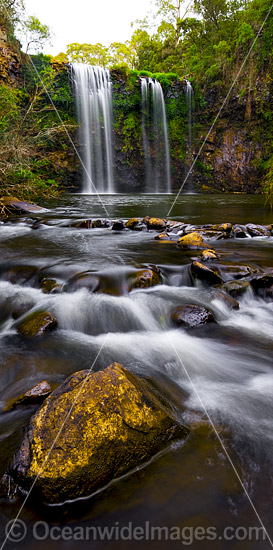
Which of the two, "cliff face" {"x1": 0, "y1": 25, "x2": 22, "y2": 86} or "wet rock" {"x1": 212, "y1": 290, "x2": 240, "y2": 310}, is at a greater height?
"cliff face" {"x1": 0, "y1": 25, "x2": 22, "y2": 86}

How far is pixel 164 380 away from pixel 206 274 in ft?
6.34

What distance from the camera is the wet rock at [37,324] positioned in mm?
2802

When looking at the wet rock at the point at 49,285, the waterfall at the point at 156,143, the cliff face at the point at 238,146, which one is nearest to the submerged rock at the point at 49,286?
the wet rock at the point at 49,285

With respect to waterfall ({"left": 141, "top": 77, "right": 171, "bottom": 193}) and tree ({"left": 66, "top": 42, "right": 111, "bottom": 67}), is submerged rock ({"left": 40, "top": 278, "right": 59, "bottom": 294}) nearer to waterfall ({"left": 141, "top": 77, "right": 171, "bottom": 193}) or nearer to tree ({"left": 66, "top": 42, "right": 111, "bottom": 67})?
waterfall ({"left": 141, "top": 77, "right": 171, "bottom": 193})

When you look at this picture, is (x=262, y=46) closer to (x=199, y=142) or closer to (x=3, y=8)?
(x=199, y=142)

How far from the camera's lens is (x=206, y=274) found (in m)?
3.79

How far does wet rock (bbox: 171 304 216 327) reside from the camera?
3.05 m

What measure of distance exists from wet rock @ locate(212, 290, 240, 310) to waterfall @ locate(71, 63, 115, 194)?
61.3ft

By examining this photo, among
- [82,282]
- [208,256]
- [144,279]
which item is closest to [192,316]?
[144,279]

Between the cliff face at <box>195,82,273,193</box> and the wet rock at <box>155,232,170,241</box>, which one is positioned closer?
the wet rock at <box>155,232,170,241</box>

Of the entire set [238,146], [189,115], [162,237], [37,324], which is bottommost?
[37,324]

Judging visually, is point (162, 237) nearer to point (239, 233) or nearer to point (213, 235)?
point (213, 235)

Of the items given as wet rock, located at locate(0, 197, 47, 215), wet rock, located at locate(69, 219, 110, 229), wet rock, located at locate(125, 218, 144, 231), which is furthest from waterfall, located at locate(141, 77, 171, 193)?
wet rock, located at locate(125, 218, 144, 231)

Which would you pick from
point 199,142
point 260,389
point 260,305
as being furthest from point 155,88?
point 260,389
